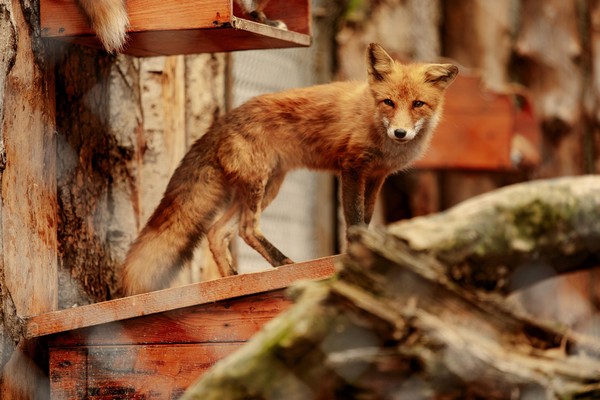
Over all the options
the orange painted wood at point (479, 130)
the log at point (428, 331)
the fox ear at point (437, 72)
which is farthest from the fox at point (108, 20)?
the orange painted wood at point (479, 130)

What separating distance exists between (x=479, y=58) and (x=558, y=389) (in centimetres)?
444

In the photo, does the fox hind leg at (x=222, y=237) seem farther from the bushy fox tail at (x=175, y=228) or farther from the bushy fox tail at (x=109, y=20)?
the bushy fox tail at (x=109, y=20)

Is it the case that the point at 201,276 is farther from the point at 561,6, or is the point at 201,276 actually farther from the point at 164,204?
the point at 561,6

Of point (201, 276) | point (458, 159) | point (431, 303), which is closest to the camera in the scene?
point (431, 303)

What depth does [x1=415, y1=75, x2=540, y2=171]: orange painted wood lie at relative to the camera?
15.4 ft

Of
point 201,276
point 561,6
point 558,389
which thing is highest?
point 561,6

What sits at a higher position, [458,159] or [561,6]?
[561,6]

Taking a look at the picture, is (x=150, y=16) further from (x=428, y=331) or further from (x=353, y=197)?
(x=428, y=331)

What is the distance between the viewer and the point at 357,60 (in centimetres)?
488

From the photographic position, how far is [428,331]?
3.93 ft

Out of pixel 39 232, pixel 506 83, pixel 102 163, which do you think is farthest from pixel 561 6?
pixel 39 232

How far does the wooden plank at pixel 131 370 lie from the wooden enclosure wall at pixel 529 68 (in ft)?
10.8

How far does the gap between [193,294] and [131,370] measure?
23 cm

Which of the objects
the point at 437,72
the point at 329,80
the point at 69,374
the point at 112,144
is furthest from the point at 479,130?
the point at 69,374
